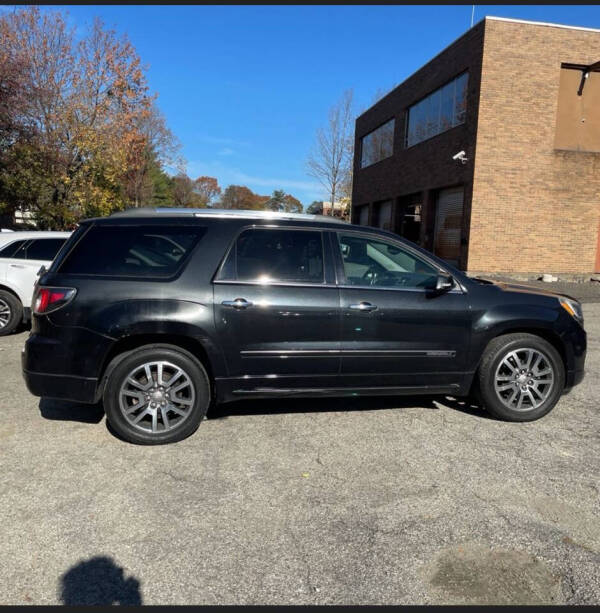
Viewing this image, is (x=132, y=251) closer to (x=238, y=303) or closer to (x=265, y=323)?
(x=238, y=303)

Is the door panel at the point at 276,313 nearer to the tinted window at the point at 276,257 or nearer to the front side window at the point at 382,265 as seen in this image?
the tinted window at the point at 276,257

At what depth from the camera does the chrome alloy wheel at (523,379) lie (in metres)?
4.32

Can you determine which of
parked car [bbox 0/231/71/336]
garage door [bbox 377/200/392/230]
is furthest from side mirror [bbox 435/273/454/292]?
garage door [bbox 377/200/392/230]

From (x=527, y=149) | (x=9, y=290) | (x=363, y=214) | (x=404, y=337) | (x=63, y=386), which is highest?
(x=527, y=149)

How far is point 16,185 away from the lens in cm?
1667

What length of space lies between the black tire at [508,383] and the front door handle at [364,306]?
1.16 m

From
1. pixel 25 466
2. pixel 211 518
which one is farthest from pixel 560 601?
pixel 25 466

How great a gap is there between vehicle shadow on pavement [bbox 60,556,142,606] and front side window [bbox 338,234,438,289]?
268 centimetres

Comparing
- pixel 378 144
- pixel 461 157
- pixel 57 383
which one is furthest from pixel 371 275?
pixel 378 144

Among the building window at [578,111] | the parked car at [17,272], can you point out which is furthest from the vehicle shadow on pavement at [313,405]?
the building window at [578,111]

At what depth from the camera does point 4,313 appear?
7859 mm

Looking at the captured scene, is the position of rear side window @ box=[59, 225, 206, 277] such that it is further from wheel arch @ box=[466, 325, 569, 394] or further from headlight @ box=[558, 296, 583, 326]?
headlight @ box=[558, 296, 583, 326]

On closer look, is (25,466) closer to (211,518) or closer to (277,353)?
(211,518)

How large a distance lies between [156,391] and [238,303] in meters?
0.95
